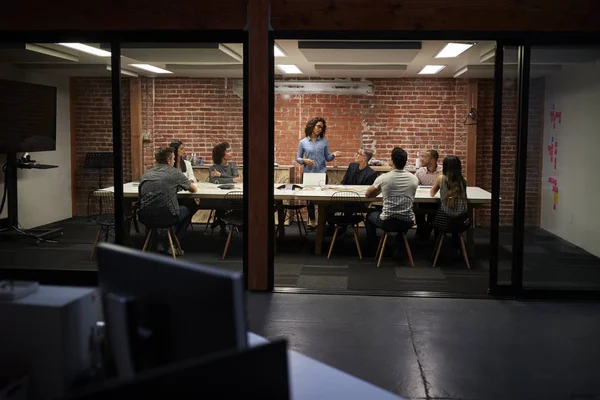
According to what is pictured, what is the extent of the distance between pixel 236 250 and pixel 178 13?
130 inches

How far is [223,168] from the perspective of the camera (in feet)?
30.2

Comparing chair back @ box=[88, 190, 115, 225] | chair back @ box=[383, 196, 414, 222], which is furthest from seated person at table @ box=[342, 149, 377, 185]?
chair back @ box=[88, 190, 115, 225]

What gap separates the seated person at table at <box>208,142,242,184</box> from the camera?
910cm

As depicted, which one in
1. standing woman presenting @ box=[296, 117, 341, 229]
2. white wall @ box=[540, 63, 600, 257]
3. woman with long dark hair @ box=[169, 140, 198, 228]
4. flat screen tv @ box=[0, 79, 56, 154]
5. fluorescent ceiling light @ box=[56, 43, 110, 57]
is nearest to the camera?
white wall @ box=[540, 63, 600, 257]

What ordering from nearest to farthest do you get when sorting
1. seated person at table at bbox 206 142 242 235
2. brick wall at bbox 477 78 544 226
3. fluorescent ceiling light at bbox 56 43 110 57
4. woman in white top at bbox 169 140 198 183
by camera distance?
brick wall at bbox 477 78 544 226
fluorescent ceiling light at bbox 56 43 110 57
woman in white top at bbox 169 140 198 183
seated person at table at bbox 206 142 242 235

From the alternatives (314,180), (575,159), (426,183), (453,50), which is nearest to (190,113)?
(314,180)

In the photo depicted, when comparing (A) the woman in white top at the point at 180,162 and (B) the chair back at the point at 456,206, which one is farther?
(A) the woman in white top at the point at 180,162

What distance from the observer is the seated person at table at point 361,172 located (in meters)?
9.19

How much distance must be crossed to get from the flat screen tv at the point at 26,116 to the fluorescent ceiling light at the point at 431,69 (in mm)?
5602

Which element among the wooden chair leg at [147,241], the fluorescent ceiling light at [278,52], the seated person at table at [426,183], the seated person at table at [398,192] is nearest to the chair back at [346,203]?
the seated person at table at [398,192]

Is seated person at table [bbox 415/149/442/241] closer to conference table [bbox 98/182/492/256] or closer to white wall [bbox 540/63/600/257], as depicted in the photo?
conference table [bbox 98/182/492/256]

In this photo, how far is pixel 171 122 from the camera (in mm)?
11727

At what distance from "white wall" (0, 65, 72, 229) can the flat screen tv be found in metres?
0.63

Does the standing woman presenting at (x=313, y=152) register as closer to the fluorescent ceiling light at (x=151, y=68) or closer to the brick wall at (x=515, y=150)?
the fluorescent ceiling light at (x=151, y=68)
